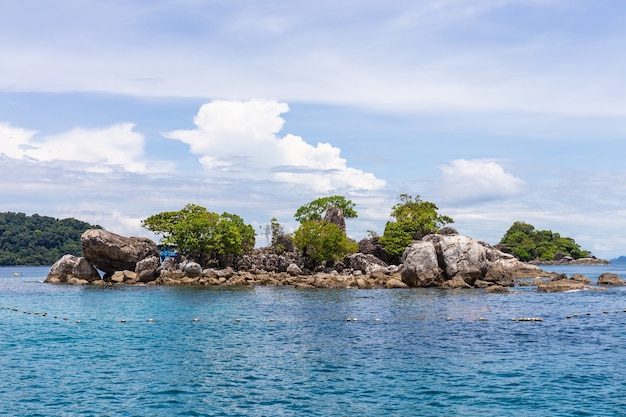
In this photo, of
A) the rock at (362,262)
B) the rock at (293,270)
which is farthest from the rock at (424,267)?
the rock at (293,270)

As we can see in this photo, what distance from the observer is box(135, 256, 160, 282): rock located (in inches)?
4016

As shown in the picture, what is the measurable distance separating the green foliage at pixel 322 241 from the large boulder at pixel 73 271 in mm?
41177

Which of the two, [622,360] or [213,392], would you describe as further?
[622,360]

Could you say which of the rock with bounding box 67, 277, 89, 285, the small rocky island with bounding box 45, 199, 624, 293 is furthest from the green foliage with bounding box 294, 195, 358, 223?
the rock with bounding box 67, 277, 89, 285

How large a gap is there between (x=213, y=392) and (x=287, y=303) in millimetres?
40846

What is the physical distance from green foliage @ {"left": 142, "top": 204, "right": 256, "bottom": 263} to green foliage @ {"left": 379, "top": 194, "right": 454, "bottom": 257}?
107ft

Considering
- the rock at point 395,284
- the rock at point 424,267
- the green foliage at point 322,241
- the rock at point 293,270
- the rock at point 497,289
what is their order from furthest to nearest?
the green foliage at point 322,241
the rock at point 293,270
the rock at point 395,284
the rock at point 424,267
the rock at point 497,289

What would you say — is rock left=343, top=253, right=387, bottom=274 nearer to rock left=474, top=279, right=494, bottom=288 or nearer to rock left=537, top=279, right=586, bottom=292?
rock left=474, top=279, right=494, bottom=288

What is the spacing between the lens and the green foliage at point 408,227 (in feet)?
405

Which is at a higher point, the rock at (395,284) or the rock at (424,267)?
the rock at (424,267)

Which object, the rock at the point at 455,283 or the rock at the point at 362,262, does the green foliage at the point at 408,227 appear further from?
the rock at the point at 455,283

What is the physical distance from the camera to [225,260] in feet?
391

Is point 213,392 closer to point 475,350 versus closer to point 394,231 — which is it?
point 475,350

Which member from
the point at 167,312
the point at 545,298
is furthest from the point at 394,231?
the point at 167,312
